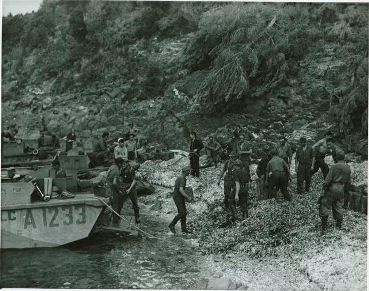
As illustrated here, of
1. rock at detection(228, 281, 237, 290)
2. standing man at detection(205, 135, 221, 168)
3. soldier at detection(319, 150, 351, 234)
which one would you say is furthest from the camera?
standing man at detection(205, 135, 221, 168)

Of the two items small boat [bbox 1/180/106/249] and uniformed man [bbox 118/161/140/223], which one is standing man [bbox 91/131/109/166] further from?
small boat [bbox 1/180/106/249]

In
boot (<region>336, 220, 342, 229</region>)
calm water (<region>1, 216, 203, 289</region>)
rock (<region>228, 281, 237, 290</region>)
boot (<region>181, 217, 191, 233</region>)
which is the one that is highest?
boot (<region>336, 220, 342, 229</region>)

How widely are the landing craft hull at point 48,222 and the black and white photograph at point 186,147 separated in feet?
0.09

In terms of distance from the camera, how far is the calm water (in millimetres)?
8312

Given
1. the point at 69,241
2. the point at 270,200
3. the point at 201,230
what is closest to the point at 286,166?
the point at 270,200

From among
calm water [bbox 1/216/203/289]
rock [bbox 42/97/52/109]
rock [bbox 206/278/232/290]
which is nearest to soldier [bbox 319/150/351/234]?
rock [bbox 206/278/232/290]

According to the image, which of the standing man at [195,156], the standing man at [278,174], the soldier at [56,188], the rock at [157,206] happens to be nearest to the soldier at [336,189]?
the standing man at [278,174]

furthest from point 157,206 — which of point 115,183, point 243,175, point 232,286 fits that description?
point 232,286

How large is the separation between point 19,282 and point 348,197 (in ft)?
20.2

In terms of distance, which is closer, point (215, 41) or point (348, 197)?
point (348, 197)

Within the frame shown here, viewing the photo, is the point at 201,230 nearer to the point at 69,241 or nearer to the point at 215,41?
the point at 69,241

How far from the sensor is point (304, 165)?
427 inches

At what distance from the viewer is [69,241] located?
32.2ft

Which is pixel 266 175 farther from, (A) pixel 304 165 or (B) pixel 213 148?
(B) pixel 213 148
